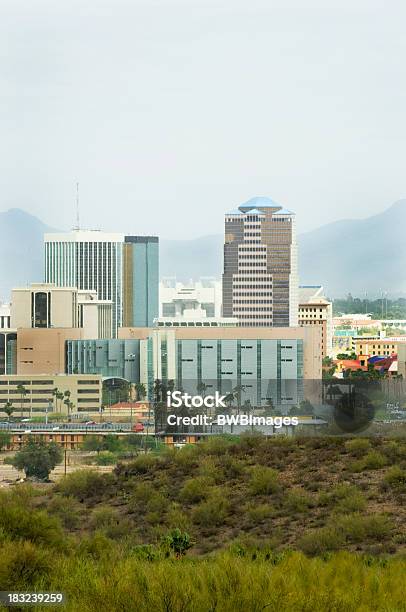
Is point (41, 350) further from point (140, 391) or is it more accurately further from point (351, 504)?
point (351, 504)

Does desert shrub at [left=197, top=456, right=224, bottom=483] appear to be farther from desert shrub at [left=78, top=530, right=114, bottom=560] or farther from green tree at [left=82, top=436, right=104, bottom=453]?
green tree at [left=82, top=436, right=104, bottom=453]

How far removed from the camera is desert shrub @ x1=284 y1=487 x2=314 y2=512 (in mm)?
15023

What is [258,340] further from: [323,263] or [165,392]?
[323,263]

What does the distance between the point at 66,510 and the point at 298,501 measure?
2.37 meters

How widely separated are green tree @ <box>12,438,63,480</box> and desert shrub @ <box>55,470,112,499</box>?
3.53 metres

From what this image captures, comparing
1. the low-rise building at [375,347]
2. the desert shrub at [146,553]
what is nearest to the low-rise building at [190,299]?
the low-rise building at [375,347]

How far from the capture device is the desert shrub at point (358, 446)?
1753cm

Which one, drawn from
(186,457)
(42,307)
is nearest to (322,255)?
(42,307)

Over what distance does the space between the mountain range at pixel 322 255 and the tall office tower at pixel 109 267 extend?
1227mm

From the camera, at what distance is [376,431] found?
2091 centimetres

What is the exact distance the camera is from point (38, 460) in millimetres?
22172

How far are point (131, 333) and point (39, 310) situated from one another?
28.5ft

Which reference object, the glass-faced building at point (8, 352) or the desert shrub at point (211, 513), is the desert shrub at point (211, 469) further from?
the glass-faced building at point (8, 352)

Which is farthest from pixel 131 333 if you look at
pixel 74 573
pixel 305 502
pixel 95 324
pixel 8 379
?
pixel 74 573
